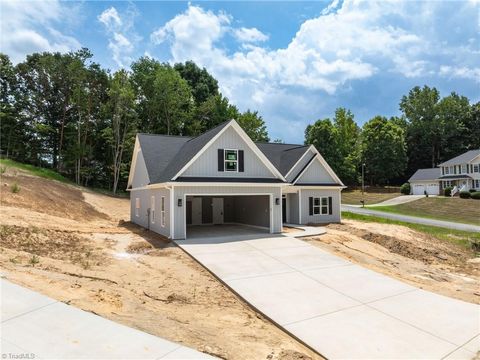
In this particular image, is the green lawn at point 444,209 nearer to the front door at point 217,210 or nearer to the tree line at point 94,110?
the front door at point 217,210

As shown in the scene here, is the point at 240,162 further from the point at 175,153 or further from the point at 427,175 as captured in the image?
the point at 427,175

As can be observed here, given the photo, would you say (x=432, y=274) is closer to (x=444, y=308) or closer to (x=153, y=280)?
(x=444, y=308)

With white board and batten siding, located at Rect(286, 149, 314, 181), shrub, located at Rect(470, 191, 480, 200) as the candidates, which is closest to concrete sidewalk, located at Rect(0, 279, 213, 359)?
white board and batten siding, located at Rect(286, 149, 314, 181)

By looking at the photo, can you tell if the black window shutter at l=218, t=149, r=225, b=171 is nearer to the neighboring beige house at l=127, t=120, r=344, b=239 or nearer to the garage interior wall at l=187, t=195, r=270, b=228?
the neighboring beige house at l=127, t=120, r=344, b=239

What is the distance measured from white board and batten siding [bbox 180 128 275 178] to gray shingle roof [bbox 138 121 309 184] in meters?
0.46

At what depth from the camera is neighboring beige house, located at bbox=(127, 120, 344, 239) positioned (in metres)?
16.5

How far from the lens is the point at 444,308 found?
8.49 metres

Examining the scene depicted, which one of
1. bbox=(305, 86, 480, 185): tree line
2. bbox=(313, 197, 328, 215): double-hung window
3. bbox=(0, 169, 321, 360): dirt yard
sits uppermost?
bbox=(305, 86, 480, 185): tree line

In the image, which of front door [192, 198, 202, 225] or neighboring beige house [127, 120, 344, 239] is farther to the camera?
front door [192, 198, 202, 225]

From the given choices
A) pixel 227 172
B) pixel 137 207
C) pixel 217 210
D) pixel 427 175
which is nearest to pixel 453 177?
pixel 427 175

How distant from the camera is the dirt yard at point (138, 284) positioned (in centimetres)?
600

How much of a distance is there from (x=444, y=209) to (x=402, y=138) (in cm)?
3058

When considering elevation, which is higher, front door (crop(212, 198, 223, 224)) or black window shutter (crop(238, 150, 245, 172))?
black window shutter (crop(238, 150, 245, 172))

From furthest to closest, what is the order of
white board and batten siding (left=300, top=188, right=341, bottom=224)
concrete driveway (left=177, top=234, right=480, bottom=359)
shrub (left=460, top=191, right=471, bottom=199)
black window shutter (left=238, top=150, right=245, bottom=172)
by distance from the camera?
shrub (left=460, top=191, right=471, bottom=199), white board and batten siding (left=300, top=188, right=341, bottom=224), black window shutter (left=238, top=150, right=245, bottom=172), concrete driveway (left=177, top=234, right=480, bottom=359)
